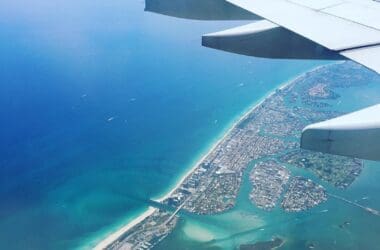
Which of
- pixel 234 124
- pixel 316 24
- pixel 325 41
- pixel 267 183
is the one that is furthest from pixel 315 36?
pixel 234 124

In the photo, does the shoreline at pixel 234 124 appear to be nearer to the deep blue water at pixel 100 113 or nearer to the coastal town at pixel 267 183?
the deep blue water at pixel 100 113

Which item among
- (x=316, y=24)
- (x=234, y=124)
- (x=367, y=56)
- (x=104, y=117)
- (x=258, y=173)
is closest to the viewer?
(x=367, y=56)

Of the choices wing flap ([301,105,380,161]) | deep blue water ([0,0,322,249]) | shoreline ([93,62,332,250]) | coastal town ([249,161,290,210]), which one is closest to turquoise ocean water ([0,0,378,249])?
deep blue water ([0,0,322,249])

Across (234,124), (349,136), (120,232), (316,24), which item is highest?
(316,24)

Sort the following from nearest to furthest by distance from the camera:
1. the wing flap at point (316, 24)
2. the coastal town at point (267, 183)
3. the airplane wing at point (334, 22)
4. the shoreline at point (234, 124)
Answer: the airplane wing at point (334, 22) → the wing flap at point (316, 24) → the coastal town at point (267, 183) → the shoreline at point (234, 124)

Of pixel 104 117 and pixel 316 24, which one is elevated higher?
pixel 316 24

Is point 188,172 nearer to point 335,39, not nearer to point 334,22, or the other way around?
point 334,22

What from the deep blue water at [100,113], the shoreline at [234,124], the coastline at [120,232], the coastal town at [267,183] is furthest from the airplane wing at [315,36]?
the shoreline at [234,124]
